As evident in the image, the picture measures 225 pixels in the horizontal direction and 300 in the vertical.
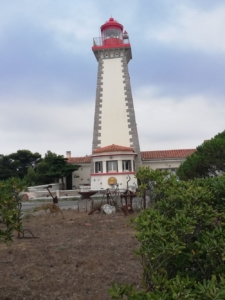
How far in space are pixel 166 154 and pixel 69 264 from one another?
21.9m

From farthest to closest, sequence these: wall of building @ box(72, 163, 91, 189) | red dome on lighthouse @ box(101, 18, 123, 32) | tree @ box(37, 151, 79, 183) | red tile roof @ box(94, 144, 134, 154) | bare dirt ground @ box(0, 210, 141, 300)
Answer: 1. wall of building @ box(72, 163, 91, 189)
2. tree @ box(37, 151, 79, 183)
3. red dome on lighthouse @ box(101, 18, 123, 32)
4. red tile roof @ box(94, 144, 134, 154)
5. bare dirt ground @ box(0, 210, 141, 300)

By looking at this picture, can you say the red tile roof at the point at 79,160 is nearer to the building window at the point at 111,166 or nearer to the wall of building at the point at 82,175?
the wall of building at the point at 82,175

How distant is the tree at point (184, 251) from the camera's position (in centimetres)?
194

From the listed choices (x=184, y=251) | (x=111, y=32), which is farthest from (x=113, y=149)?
(x=184, y=251)

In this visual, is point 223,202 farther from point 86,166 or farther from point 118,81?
point 86,166

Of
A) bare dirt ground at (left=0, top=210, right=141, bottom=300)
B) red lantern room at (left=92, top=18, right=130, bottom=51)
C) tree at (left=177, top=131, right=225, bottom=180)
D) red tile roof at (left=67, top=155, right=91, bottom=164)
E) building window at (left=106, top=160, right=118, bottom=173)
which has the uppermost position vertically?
red lantern room at (left=92, top=18, right=130, bottom=51)

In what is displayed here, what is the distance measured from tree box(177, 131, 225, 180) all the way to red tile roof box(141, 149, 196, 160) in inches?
516

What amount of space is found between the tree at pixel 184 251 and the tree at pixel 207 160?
974 cm

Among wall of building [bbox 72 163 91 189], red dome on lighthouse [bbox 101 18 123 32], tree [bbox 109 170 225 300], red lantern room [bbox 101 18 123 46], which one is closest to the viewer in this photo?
tree [bbox 109 170 225 300]

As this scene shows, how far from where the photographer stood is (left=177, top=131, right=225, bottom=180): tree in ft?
40.4

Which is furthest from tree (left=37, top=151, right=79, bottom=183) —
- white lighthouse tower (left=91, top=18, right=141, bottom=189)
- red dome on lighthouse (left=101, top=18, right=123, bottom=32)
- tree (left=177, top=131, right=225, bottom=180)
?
tree (left=177, top=131, right=225, bottom=180)

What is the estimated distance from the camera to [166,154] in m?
26.9

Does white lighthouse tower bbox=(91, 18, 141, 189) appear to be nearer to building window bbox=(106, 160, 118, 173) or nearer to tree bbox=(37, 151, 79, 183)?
building window bbox=(106, 160, 118, 173)

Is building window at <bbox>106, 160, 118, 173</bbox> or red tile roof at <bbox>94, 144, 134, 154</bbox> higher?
red tile roof at <bbox>94, 144, 134, 154</bbox>
